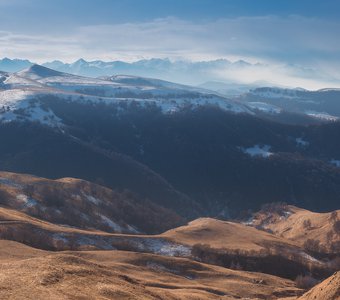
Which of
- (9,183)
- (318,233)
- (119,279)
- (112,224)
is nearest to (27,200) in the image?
(9,183)

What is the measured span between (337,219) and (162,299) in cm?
14525

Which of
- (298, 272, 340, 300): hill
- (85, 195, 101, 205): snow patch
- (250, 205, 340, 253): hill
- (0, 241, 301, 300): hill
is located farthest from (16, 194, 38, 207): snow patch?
(298, 272, 340, 300): hill

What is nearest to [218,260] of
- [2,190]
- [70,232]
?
[70,232]

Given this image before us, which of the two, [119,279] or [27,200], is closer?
[119,279]

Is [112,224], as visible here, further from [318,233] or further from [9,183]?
[318,233]

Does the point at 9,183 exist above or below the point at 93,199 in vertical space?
above

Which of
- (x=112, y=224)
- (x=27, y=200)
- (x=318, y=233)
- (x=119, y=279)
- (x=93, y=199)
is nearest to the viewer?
(x=119, y=279)

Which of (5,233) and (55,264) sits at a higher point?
(55,264)

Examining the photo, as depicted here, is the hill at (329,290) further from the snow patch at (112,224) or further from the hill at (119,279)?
the snow patch at (112,224)

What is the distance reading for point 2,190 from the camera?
522ft

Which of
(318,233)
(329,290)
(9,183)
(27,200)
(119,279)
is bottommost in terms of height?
(318,233)

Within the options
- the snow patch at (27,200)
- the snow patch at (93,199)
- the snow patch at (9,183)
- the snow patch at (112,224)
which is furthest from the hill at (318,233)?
the snow patch at (9,183)

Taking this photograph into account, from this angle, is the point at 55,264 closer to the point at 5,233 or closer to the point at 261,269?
the point at 5,233

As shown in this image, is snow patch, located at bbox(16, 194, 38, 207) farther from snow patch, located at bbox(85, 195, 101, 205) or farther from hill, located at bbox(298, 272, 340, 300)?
hill, located at bbox(298, 272, 340, 300)
